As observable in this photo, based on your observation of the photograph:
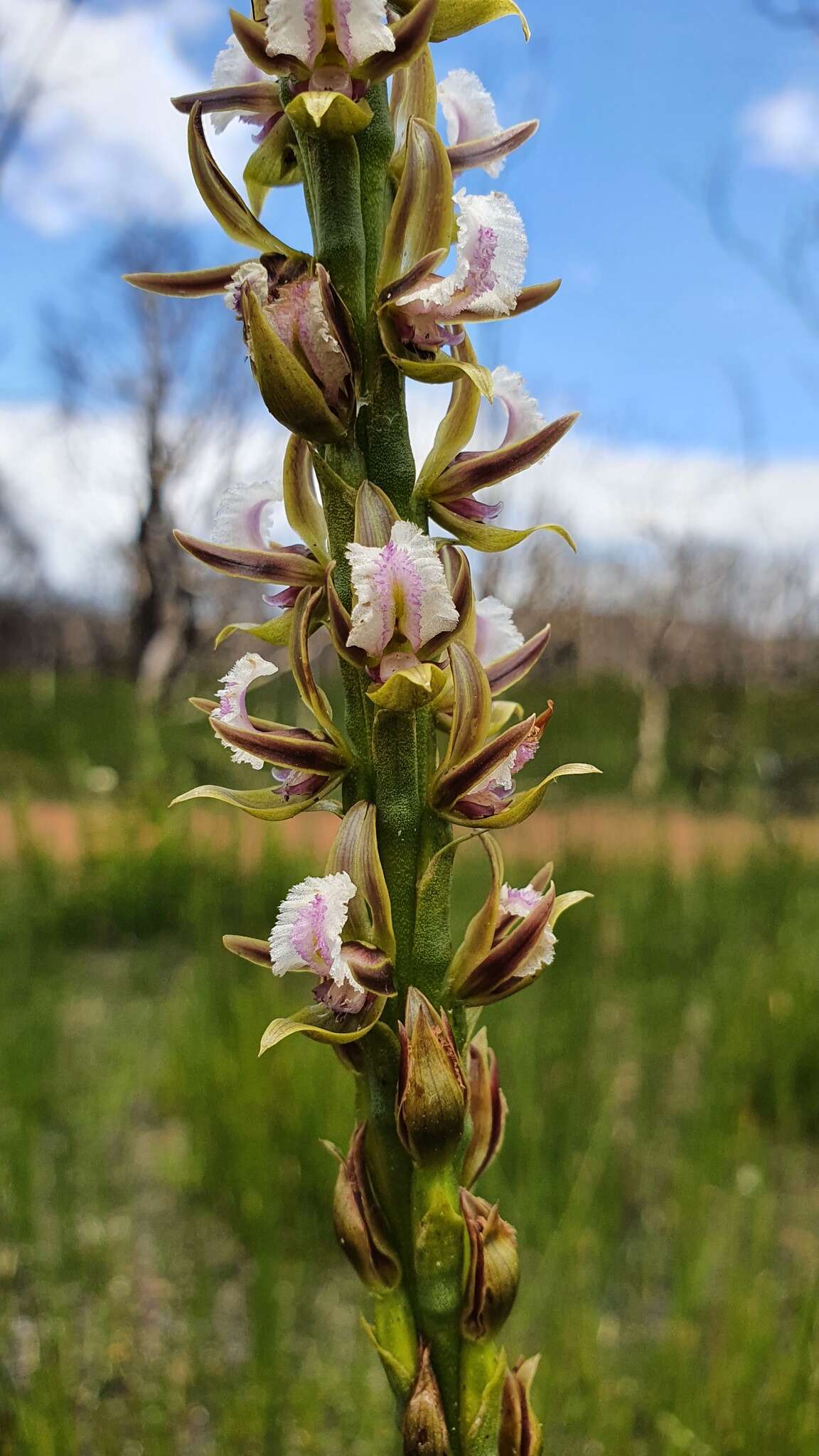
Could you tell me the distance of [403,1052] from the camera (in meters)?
0.64

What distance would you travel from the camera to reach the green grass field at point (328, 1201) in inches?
68.7

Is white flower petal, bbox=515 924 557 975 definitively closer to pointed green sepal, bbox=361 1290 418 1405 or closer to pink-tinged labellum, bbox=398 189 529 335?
pointed green sepal, bbox=361 1290 418 1405

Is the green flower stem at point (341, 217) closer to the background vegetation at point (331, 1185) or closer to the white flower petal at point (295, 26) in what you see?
the white flower petal at point (295, 26)

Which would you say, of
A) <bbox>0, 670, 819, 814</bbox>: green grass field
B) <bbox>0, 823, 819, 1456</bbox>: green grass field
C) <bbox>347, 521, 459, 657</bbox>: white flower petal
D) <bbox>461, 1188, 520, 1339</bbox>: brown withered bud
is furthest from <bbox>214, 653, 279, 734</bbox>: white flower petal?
<bbox>0, 670, 819, 814</bbox>: green grass field

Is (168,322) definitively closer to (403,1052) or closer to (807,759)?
(807,759)

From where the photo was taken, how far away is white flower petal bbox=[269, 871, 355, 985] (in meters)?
0.63

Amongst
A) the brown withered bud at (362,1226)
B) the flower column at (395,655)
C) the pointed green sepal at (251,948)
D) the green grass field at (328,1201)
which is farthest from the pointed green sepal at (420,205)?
the green grass field at (328,1201)

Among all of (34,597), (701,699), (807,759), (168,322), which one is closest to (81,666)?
(34,597)

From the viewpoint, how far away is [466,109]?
0.77 metres

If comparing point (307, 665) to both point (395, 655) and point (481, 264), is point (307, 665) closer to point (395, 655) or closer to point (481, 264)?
point (395, 655)

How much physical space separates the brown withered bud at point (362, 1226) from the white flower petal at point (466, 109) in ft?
2.34

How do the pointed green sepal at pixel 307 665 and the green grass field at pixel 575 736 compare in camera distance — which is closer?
the pointed green sepal at pixel 307 665

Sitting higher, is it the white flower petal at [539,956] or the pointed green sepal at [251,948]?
the white flower petal at [539,956]

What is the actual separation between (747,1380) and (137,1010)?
9.51 feet
